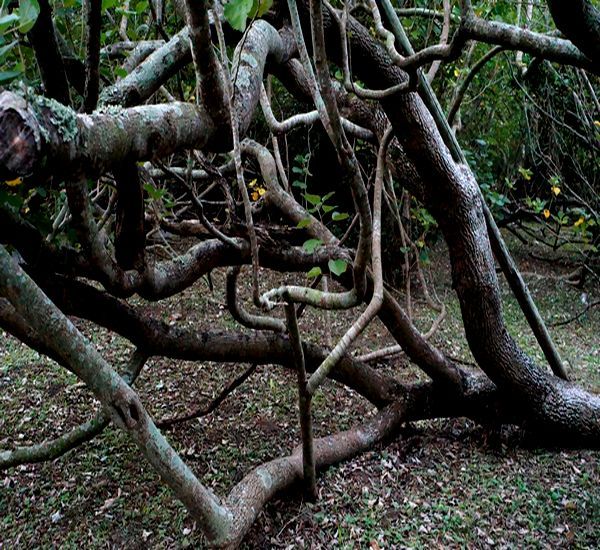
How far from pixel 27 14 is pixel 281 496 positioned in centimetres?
212

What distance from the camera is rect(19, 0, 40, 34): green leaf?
943mm

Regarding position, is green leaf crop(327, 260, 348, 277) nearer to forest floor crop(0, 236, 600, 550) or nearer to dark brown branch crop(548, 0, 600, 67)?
dark brown branch crop(548, 0, 600, 67)

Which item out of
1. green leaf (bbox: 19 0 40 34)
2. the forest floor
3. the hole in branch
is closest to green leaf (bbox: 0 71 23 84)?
green leaf (bbox: 19 0 40 34)

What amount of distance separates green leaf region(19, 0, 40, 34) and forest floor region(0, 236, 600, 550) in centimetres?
191

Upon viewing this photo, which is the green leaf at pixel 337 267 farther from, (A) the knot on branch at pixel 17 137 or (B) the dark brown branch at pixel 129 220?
(A) the knot on branch at pixel 17 137

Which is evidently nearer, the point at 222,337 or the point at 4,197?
the point at 4,197

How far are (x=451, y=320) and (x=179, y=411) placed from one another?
2.96 metres

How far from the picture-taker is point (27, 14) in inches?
37.5

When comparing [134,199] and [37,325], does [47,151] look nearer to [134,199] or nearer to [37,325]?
[37,325]

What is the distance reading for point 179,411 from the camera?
3.21 m

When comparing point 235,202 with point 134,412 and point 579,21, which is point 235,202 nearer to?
point 134,412

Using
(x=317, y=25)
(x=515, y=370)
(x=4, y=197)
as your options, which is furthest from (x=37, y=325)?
(x=515, y=370)

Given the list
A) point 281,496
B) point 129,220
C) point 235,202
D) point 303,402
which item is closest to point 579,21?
point 129,220

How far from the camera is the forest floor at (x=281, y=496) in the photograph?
2.24 meters
